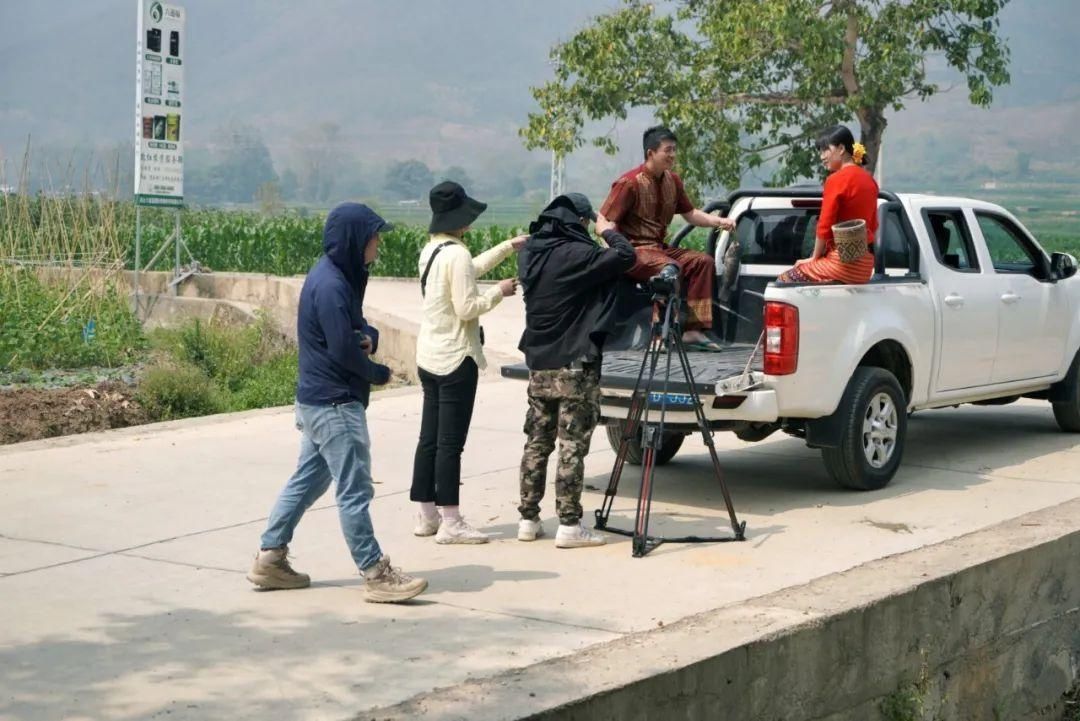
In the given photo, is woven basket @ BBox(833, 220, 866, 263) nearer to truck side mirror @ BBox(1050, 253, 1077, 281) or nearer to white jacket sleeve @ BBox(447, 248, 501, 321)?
white jacket sleeve @ BBox(447, 248, 501, 321)

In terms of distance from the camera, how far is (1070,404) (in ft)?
38.0

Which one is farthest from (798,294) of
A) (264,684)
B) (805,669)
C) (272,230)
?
(272,230)

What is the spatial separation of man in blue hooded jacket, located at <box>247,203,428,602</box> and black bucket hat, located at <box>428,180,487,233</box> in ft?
3.64

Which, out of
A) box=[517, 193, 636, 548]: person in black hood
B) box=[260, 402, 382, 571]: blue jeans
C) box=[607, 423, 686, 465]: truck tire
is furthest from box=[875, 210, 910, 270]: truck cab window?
box=[260, 402, 382, 571]: blue jeans

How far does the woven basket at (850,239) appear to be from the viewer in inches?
357

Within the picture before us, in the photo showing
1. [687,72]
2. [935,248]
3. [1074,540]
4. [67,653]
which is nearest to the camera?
[67,653]

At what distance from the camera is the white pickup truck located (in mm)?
8672

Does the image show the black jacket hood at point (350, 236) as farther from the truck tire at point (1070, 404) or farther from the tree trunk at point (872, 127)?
the tree trunk at point (872, 127)

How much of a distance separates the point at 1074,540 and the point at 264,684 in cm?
423

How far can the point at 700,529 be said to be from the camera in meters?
8.32

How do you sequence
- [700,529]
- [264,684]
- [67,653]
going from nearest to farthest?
[264,684], [67,653], [700,529]

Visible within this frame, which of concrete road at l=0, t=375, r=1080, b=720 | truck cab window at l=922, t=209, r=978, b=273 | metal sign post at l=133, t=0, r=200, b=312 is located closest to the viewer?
concrete road at l=0, t=375, r=1080, b=720

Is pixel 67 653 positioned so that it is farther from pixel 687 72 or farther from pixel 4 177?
pixel 687 72

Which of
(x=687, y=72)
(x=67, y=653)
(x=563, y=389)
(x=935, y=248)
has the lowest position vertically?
(x=67, y=653)
